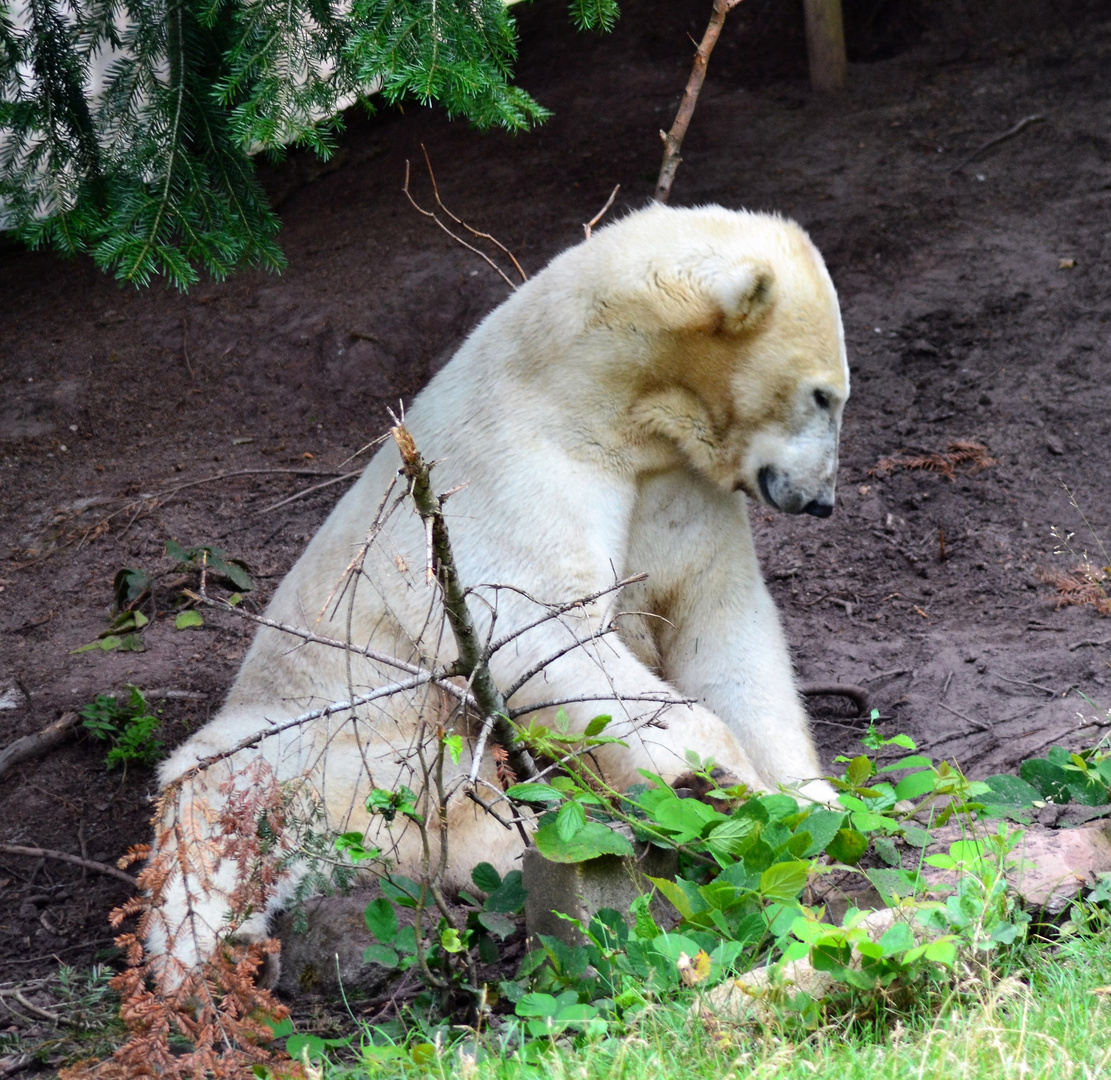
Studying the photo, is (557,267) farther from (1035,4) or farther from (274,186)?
(1035,4)

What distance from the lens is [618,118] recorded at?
30.3 ft

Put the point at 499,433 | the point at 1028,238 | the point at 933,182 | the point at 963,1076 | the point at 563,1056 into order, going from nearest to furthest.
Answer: the point at 963,1076
the point at 563,1056
the point at 499,433
the point at 1028,238
the point at 933,182

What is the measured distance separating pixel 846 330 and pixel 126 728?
4646 millimetres

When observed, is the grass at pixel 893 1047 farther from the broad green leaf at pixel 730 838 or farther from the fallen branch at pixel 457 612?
the fallen branch at pixel 457 612

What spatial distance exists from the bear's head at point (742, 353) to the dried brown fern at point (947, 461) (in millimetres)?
2893

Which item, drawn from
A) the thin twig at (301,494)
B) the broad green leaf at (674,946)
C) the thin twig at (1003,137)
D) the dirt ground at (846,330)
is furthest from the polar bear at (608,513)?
the thin twig at (1003,137)

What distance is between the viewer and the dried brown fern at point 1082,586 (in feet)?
16.3

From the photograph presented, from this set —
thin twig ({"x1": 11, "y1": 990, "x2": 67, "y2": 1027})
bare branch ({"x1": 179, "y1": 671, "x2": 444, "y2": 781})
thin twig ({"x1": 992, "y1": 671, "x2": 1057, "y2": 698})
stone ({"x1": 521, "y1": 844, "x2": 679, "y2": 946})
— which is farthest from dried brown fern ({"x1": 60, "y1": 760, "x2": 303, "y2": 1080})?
thin twig ({"x1": 992, "y1": 671, "x2": 1057, "y2": 698})

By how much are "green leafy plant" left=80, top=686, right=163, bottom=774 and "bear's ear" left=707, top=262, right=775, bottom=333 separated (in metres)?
2.55

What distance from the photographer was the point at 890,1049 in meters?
2.01

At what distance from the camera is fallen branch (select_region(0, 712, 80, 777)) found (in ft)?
14.1

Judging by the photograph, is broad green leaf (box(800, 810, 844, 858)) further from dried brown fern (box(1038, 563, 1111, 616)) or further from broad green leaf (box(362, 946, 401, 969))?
dried brown fern (box(1038, 563, 1111, 616))

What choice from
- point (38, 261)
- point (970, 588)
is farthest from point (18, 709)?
point (38, 261)

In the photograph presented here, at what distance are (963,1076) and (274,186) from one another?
8.49m
